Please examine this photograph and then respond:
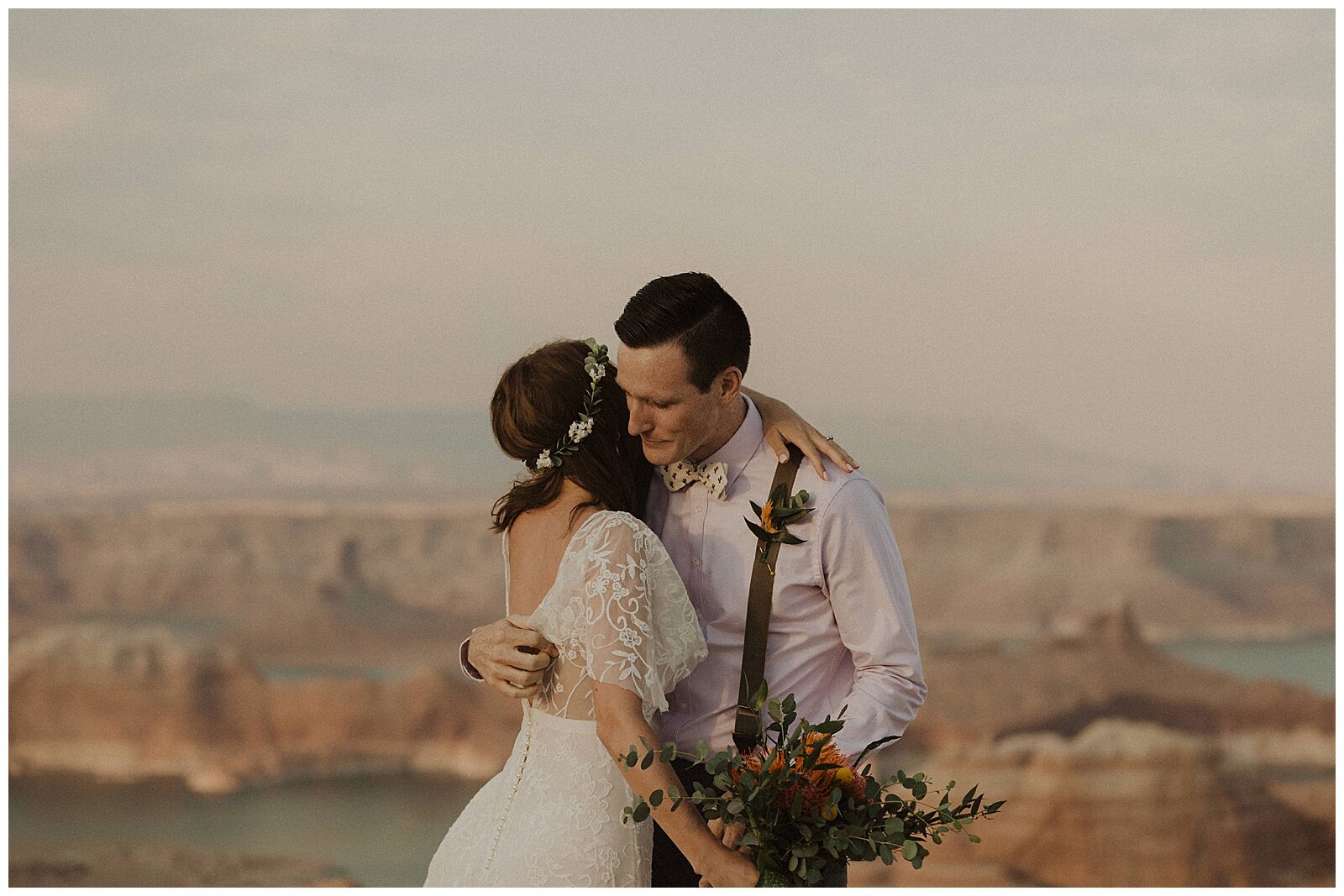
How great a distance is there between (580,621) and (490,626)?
1.03 ft

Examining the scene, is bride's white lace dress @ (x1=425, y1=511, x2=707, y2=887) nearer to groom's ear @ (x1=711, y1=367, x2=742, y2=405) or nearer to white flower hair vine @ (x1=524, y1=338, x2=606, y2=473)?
white flower hair vine @ (x1=524, y1=338, x2=606, y2=473)

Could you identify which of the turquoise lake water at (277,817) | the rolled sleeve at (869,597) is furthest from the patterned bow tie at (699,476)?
the turquoise lake water at (277,817)

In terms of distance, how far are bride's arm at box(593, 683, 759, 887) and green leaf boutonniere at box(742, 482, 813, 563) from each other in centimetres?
41

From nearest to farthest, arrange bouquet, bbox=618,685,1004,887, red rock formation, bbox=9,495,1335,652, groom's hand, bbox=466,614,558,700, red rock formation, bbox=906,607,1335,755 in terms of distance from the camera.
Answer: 1. bouquet, bbox=618,685,1004,887
2. groom's hand, bbox=466,614,558,700
3. red rock formation, bbox=9,495,1335,652
4. red rock formation, bbox=906,607,1335,755

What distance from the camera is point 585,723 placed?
7.54ft

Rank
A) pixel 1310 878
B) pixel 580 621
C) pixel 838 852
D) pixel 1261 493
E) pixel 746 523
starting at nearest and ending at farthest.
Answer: pixel 838 852
pixel 580 621
pixel 746 523
pixel 1261 493
pixel 1310 878

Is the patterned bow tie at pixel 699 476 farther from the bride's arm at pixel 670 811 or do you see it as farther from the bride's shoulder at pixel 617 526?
the bride's arm at pixel 670 811

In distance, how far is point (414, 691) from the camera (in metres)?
9.65

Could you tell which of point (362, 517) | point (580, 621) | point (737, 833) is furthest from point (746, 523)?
point (362, 517)

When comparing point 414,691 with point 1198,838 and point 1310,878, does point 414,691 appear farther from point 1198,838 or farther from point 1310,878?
point 1310,878

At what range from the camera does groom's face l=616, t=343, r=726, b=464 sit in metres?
2.31

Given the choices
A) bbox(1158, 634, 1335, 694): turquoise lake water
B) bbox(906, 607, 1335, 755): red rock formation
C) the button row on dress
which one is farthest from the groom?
bbox(1158, 634, 1335, 694): turquoise lake water

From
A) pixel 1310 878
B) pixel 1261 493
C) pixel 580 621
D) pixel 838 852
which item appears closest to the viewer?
pixel 838 852

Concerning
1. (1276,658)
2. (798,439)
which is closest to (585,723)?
(798,439)
